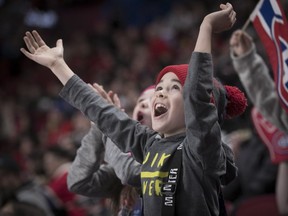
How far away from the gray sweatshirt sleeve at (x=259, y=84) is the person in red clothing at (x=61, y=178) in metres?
1.90

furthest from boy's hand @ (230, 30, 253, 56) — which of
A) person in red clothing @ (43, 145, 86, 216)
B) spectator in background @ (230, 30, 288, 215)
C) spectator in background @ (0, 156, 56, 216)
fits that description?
person in red clothing @ (43, 145, 86, 216)

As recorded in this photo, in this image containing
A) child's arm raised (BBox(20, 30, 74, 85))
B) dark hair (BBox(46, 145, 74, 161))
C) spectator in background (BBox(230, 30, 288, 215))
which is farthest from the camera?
dark hair (BBox(46, 145, 74, 161))

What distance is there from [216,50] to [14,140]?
2.90 metres

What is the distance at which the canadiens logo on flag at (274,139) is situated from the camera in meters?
3.78

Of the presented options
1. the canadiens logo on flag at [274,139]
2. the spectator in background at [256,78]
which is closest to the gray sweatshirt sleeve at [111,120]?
the spectator in background at [256,78]

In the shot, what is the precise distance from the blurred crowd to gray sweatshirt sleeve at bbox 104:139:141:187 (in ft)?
10.6

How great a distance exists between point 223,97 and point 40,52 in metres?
0.75

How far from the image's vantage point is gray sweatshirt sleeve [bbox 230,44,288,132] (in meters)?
3.61

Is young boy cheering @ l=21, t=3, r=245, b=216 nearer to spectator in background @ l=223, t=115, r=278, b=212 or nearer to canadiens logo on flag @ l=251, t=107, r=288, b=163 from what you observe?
canadiens logo on flag @ l=251, t=107, r=288, b=163

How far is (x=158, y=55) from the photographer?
28.2 feet

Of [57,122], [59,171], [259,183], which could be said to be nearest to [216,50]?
[57,122]

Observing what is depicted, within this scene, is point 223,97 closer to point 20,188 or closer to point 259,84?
point 259,84

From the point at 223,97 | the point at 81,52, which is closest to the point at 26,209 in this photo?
the point at 223,97

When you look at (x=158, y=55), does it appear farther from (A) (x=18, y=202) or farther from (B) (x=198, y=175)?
(B) (x=198, y=175)
